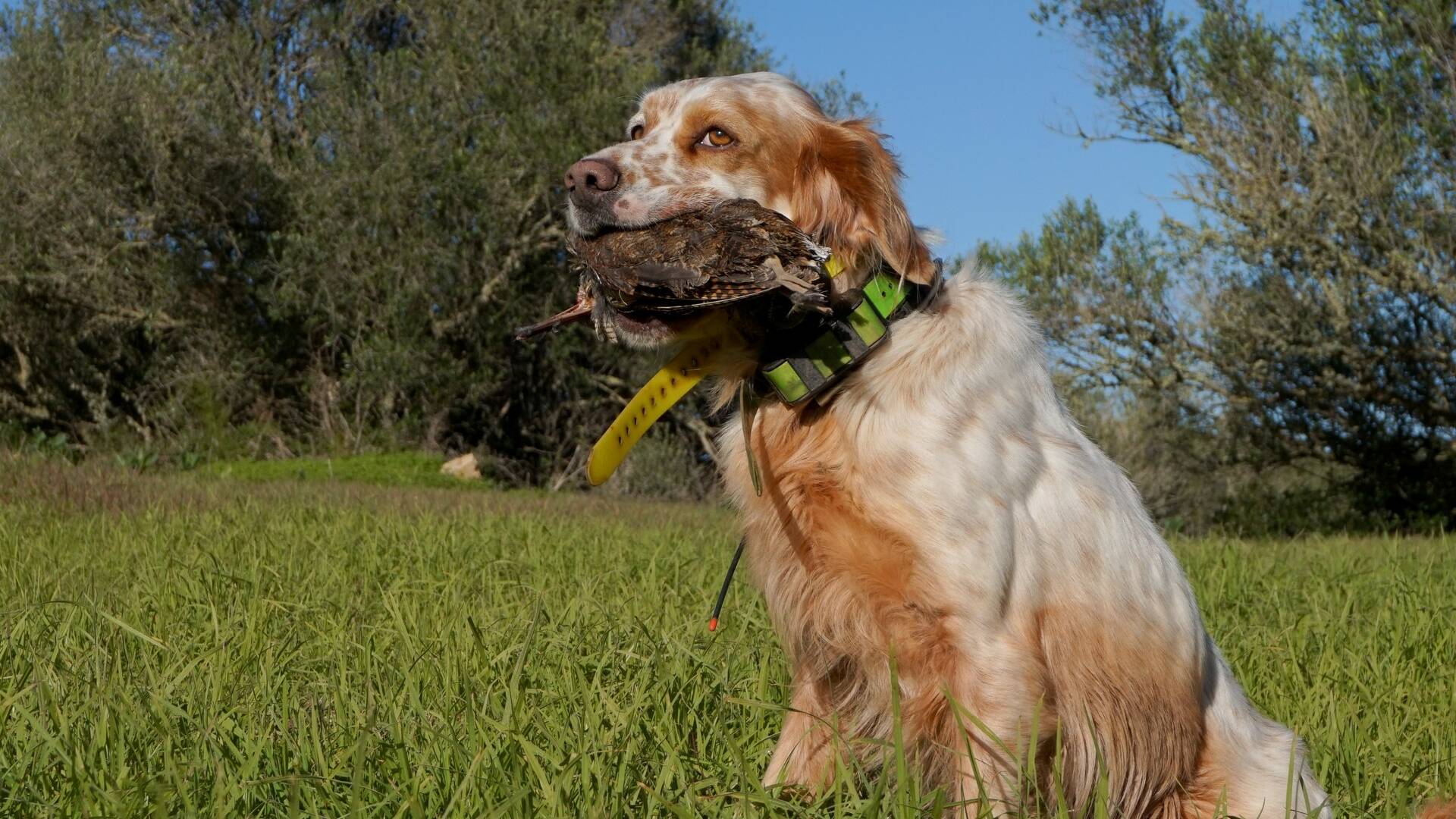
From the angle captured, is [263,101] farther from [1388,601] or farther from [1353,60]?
[1388,601]

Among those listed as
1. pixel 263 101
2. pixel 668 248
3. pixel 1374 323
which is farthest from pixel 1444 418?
pixel 263 101

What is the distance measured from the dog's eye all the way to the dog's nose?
0.23m

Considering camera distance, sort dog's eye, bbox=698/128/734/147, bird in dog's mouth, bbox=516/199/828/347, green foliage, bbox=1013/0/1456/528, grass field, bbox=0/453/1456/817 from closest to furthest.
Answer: grass field, bbox=0/453/1456/817 → bird in dog's mouth, bbox=516/199/828/347 → dog's eye, bbox=698/128/734/147 → green foliage, bbox=1013/0/1456/528

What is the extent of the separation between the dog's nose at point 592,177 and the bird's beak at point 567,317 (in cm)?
24

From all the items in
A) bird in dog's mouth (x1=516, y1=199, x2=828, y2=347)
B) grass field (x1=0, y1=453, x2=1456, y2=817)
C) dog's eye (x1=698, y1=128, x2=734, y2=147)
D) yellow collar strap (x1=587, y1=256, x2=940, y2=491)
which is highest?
dog's eye (x1=698, y1=128, x2=734, y2=147)

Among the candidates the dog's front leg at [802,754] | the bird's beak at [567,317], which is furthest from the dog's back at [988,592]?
the bird's beak at [567,317]

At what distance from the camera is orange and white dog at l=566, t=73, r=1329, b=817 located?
2.28 m

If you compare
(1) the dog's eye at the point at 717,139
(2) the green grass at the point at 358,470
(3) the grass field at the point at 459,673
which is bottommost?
(2) the green grass at the point at 358,470

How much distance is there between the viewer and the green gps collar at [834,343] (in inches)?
98.3

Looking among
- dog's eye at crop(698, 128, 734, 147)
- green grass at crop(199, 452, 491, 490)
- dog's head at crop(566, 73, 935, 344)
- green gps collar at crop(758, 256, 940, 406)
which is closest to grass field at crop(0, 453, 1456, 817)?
green gps collar at crop(758, 256, 940, 406)

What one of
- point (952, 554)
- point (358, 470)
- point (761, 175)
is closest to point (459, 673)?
point (952, 554)

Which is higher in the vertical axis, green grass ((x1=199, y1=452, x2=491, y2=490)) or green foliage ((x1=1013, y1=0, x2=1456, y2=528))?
green foliage ((x1=1013, y1=0, x2=1456, y2=528))

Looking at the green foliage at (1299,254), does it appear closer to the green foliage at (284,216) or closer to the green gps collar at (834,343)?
the green foliage at (284,216)

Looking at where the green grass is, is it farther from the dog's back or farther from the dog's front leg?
the dog's back
